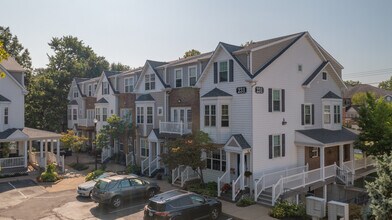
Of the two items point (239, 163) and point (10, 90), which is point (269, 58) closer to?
point (239, 163)

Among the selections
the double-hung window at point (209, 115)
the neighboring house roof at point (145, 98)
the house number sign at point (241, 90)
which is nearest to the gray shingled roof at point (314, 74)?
the house number sign at point (241, 90)

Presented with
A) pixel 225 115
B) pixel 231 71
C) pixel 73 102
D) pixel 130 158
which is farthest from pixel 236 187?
pixel 73 102

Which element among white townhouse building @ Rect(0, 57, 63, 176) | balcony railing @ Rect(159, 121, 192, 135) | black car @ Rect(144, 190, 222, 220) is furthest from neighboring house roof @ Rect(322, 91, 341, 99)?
→ white townhouse building @ Rect(0, 57, 63, 176)

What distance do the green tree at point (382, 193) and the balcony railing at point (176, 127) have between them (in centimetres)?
1573

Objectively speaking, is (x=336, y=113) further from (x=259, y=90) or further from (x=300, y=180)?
(x=259, y=90)

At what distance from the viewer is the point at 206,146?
2166 centimetres

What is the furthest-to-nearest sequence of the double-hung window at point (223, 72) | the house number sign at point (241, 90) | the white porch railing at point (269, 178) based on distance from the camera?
the double-hung window at point (223, 72)
the house number sign at point (241, 90)
the white porch railing at point (269, 178)

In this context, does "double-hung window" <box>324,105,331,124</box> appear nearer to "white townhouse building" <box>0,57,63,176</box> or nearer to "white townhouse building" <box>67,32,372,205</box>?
"white townhouse building" <box>67,32,372,205</box>

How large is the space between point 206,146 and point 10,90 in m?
22.5

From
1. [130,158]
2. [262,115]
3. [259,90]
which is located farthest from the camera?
[130,158]

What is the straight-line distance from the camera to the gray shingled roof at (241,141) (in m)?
20.9

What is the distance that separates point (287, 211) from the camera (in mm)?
16781

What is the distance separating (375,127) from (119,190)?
2016cm

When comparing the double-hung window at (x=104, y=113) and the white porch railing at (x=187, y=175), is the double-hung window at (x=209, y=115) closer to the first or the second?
the white porch railing at (x=187, y=175)
